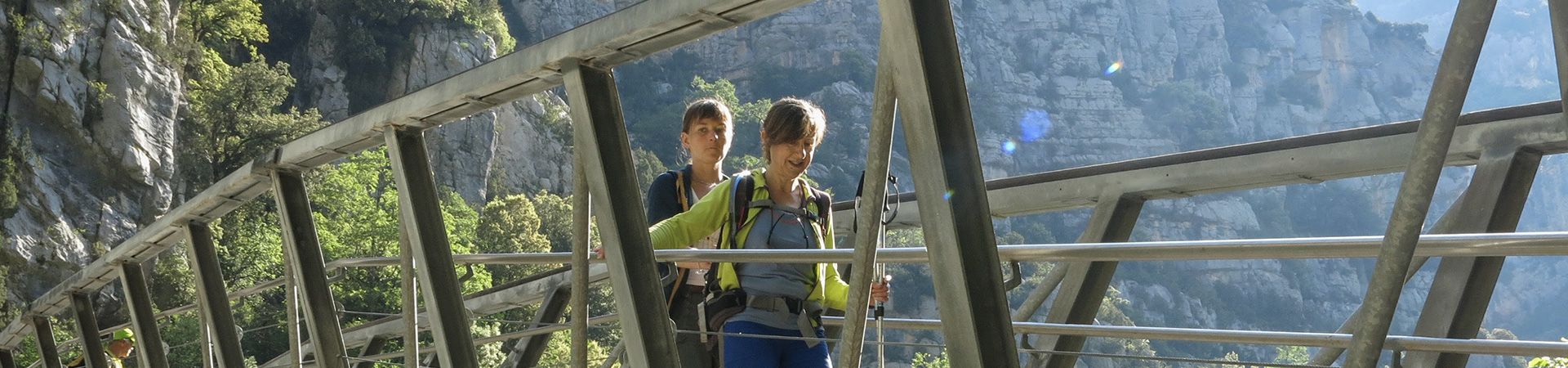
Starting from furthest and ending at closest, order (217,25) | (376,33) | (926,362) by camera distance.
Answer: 1. (376,33)
2. (926,362)
3. (217,25)

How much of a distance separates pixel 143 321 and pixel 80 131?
30818 millimetres

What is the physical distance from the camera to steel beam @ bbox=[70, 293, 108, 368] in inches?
199

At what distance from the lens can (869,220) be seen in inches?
58.8

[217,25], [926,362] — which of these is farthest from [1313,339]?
[217,25]

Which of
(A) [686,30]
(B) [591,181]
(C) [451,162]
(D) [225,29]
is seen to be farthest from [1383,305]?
(C) [451,162]

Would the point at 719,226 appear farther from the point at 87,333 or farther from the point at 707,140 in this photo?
the point at 87,333

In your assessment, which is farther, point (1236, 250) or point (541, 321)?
point (541, 321)

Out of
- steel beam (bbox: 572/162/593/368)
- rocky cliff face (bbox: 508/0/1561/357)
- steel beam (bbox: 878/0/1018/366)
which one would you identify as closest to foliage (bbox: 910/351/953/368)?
steel beam (bbox: 572/162/593/368)

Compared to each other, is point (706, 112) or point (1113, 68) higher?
point (1113, 68)

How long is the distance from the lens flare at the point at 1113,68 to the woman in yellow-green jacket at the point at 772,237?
389 ft

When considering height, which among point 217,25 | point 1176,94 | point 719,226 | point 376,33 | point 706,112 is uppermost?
point 376,33

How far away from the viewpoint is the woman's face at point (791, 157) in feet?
8.43

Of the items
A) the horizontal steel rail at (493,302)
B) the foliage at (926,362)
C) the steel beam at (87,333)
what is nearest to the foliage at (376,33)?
the foliage at (926,362)

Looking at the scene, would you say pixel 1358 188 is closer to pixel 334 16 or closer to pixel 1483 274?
pixel 334 16
